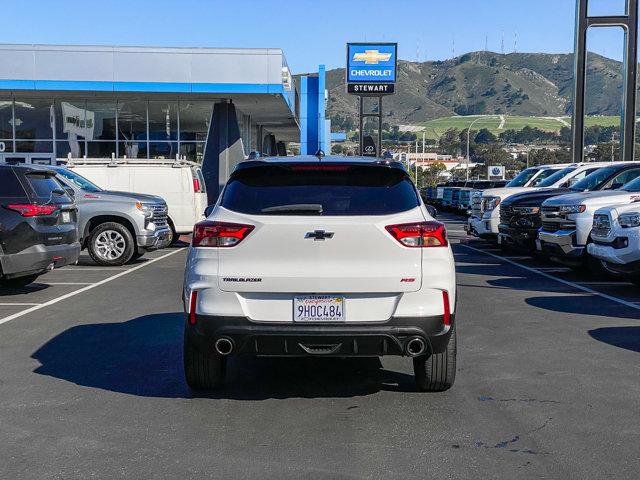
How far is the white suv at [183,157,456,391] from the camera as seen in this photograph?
18.5 ft

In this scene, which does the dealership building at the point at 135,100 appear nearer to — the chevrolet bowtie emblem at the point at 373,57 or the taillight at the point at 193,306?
the chevrolet bowtie emblem at the point at 373,57

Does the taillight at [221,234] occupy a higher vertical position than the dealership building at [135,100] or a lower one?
lower

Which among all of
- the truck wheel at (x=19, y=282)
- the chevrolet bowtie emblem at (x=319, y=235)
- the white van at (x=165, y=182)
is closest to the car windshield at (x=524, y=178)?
the white van at (x=165, y=182)

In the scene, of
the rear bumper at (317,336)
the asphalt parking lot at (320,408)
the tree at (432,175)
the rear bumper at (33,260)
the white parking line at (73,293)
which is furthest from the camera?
the tree at (432,175)

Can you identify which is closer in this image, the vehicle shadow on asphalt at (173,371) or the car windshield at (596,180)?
the vehicle shadow on asphalt at (173,371)

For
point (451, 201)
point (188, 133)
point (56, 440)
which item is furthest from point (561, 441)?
point (451, 201)

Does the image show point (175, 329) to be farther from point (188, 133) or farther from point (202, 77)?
point (188, 133)

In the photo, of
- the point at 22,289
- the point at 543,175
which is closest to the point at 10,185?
the point at 22,289

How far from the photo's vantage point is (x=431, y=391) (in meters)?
6.41

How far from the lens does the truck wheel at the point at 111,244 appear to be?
1597cm

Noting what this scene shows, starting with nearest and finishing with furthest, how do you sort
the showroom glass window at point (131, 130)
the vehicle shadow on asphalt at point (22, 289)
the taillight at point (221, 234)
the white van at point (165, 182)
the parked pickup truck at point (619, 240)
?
the taillight at point (221, 234)
the parked pickup truck at point (619, 240)
the vehicle shadow on asphalt at point (22, 289)
the white van at point (165, 182)
the showroom glass window at point (131, 130)

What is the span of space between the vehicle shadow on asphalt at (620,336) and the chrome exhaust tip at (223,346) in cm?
434

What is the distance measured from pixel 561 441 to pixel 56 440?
3241 millimetres

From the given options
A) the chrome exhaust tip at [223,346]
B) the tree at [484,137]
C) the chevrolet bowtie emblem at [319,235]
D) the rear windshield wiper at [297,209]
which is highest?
the tree at [484,137]
